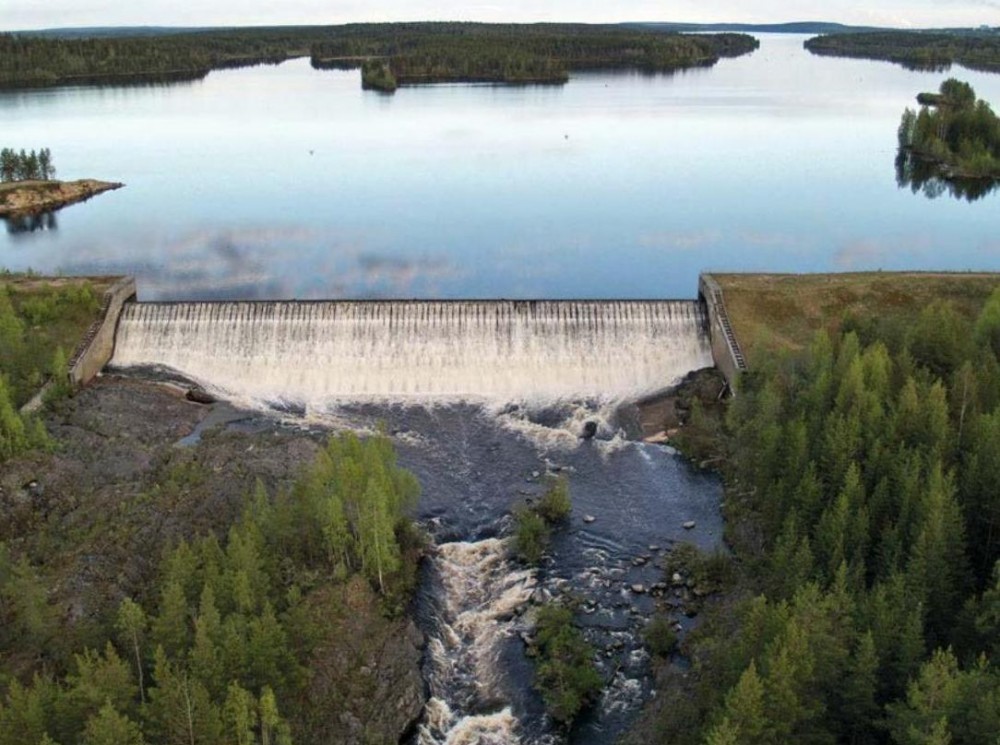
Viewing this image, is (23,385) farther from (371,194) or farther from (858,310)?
(371,194)

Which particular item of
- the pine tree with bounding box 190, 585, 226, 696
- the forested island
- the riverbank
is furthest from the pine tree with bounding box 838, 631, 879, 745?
the riverbank

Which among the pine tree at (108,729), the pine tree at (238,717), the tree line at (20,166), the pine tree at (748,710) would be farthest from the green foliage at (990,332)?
the tree line at (20,166)

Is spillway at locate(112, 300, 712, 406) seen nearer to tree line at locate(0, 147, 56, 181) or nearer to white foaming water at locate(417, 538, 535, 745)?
white foaming water at locate(417, 538, 535, 745)

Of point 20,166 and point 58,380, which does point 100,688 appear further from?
point 20,166

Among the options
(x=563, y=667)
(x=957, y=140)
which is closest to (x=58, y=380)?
(x=563, y=667)

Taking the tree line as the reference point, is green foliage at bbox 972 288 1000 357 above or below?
below

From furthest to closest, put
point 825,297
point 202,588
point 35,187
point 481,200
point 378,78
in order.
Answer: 1. point 378,78
2. point 35,187
3. point 481,200
4. point 825,297
5. point 202,588
